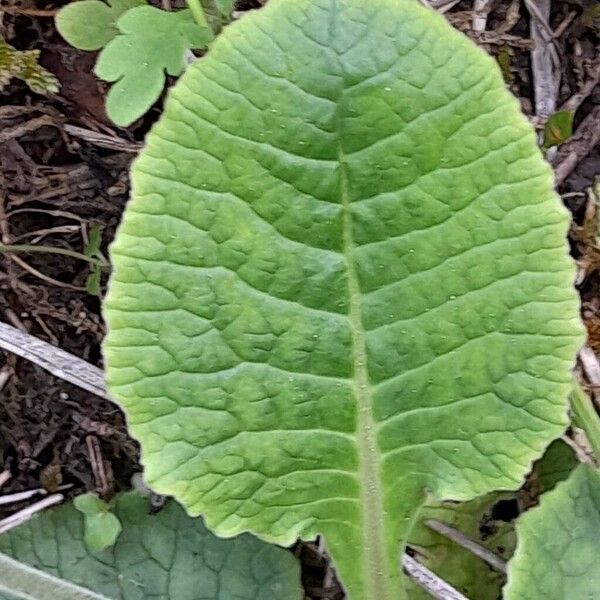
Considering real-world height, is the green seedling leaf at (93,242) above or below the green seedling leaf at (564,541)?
above

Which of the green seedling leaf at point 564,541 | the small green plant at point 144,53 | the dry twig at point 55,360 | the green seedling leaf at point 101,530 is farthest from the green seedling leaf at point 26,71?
the green seedling leaf at point 564,541

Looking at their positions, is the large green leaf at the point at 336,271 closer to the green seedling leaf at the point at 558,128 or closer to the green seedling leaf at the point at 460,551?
the green seedling leaf at the point at 460,551

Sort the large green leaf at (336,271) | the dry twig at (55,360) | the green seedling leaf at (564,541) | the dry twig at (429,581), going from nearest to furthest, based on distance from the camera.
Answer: the large green leaf at (336,271) < the green seedling leaf at (564,541) < the dry twig at (429,581) < the dry twig at (55,360)

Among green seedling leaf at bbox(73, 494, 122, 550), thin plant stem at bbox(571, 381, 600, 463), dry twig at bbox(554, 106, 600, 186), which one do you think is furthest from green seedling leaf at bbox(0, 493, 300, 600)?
dry twig at bbox(554, 106, 600, 186)

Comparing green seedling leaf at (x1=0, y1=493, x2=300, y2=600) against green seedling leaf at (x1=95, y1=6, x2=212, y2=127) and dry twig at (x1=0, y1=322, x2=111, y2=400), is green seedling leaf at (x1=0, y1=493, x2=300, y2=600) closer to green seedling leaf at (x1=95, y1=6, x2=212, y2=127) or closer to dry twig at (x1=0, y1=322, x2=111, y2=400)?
dry twig at (x1=0, y1=322, x2=111, y2=400)

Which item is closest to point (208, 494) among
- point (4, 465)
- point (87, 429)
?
point (87, 429)

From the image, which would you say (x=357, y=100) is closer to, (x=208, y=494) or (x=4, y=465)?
(x=208, y=494)
